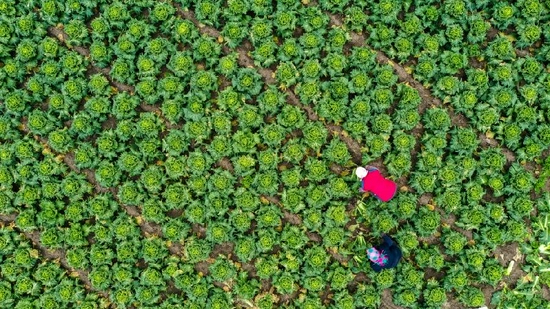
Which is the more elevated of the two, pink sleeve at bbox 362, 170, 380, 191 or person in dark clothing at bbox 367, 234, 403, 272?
pink sleeve at bbox 362, 170, 380, 191

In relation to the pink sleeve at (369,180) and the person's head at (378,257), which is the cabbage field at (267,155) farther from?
the pink sleeve at (369,180)

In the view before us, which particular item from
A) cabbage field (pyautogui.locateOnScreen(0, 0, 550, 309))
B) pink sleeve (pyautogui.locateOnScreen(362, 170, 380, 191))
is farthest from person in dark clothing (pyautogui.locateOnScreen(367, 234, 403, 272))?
pink sleeve (pyautogui.locateOnScreen(362, 170, 380, 191))

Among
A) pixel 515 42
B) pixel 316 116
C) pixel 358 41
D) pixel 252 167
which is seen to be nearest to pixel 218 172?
pixel 252 167

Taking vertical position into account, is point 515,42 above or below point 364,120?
above

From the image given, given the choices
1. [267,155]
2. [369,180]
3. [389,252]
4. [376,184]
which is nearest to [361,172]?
[369,180]

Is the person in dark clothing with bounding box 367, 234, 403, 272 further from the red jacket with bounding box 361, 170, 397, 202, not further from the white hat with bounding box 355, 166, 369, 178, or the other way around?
the white hat with bounding box 355, 166, 369, 178

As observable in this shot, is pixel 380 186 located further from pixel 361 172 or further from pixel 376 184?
pixel 361 172

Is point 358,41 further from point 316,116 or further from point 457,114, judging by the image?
point 457,114

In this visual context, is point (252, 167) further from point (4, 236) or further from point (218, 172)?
point (4, 236)

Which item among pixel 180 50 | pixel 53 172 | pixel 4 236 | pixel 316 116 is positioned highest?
pixel 180 50
